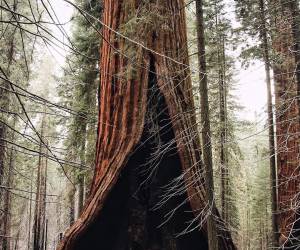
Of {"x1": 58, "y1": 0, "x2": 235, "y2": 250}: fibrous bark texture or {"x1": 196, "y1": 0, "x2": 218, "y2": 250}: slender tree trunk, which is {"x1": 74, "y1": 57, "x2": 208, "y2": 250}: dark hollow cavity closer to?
{"x1": 58, "y1": 0, "x2": 235, "y2": 250}: fibrous bark texture

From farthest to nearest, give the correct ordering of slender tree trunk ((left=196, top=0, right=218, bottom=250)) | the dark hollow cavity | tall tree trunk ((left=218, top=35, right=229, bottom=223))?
1. tall tree trunk ((left=218, top=35, right=229, bottom=223))
2. the dark hollow cavity
3. slender tree trunk ((left=196, top=0, right=218, bottom=250))

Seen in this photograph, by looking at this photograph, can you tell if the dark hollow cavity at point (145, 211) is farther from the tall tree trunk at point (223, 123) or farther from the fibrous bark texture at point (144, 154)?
the tall tree trunk at point (223, 123)

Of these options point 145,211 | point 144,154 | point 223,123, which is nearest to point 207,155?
point 144,154

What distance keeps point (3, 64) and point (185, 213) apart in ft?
38.4

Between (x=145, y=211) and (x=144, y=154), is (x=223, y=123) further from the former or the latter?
(x=145, y=211)

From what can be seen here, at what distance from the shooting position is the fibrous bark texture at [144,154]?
201 inches

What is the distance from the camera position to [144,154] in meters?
5.46

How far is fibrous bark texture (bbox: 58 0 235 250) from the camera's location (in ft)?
16.8

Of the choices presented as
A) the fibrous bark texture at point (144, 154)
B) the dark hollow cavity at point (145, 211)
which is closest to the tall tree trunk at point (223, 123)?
the fibrous bark texture at point (144, 154)

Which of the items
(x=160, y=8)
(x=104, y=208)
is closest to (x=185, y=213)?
(x=104, y=208)

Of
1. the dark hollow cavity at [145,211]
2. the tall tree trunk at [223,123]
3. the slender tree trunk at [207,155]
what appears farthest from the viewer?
the tall tree trunk at [223,123]

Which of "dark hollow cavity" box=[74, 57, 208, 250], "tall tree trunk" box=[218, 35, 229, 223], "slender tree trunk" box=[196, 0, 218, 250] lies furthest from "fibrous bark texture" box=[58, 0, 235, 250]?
"tall tree trunk" box=[218, 35, 229, 223]

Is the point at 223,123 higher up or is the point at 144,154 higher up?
the point at 223,123

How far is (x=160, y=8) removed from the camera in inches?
213
